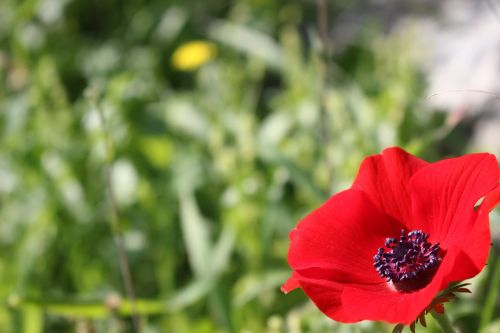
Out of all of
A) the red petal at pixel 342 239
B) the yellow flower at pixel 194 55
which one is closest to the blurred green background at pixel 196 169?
the yellow flower at pixel 194 55

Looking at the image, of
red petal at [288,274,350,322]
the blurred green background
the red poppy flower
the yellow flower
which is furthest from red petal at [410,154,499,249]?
the yellow flower

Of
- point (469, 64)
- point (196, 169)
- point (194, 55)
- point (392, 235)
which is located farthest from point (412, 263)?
point (194, 55)

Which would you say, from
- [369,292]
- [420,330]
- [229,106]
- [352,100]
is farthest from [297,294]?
[369,292]

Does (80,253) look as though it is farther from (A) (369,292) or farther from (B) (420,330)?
(A) (369,292)

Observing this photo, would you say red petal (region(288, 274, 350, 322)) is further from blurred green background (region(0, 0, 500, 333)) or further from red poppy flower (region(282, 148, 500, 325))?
blurred green background (region(0, 0, 500, 333))

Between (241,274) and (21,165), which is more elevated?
(21,165)

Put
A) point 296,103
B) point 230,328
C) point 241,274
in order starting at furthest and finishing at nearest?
point 296,103 → point 241,274 → point 230,328
